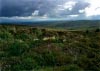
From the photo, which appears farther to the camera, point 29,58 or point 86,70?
point 29,58

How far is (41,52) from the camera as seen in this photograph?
13406 millimetres

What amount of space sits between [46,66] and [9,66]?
1697 millimetres

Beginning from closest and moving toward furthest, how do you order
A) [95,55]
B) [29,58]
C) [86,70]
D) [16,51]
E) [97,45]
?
[86,70] → [29,58] → [95,55] → [16,51] → [97,45]

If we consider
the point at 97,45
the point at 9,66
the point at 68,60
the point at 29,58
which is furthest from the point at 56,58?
the point at 97,45

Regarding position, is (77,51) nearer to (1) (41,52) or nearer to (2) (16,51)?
(1) (41,52)

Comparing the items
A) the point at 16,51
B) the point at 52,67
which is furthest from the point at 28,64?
the point at 16,51

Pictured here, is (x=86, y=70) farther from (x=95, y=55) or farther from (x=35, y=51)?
(x=35, y=51)

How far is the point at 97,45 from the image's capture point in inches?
633

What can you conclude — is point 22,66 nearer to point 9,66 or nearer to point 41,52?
point 9,66

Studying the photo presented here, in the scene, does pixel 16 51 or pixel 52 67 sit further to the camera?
pixel 16 51

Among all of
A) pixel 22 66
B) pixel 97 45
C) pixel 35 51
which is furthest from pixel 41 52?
pixel 97 45

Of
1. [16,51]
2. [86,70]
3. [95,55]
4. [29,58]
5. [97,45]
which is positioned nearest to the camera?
[86,70]

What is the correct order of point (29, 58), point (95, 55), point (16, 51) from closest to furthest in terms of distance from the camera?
point (29, 58), point (95, 55), point (16, 51)

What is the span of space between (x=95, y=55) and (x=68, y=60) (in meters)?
1.52
